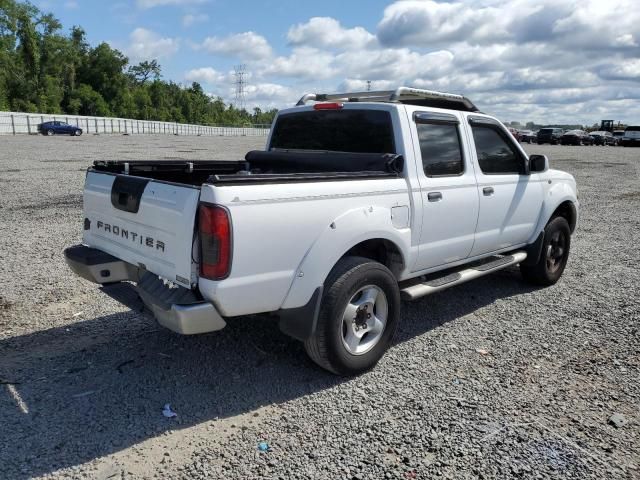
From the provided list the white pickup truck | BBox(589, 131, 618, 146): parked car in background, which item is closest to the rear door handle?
the white pickup truck

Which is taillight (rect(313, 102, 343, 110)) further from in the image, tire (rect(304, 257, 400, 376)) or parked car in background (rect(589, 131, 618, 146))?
parked car in background (rect(589, 131, 618, 146))

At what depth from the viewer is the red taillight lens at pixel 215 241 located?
10.4ft

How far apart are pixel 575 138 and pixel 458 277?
55.4 meters

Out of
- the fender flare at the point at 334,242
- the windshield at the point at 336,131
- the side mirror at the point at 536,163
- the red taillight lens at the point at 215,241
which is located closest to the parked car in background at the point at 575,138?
the side mirror at the point at 536,163

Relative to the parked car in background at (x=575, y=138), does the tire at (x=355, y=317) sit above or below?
below

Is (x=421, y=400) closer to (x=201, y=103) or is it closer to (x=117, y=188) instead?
(x=117, y=188)

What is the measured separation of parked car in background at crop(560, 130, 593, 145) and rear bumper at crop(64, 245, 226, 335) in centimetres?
5708

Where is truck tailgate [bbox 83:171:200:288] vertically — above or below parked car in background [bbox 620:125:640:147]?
below

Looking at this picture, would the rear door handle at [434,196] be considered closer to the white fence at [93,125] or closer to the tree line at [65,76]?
the white fence at [93,125]

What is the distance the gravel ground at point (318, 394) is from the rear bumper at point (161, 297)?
0.35 m

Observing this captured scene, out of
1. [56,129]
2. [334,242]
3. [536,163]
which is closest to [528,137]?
[56,129]

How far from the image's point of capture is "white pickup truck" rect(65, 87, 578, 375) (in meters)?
3.31

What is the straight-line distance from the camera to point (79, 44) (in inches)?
3634

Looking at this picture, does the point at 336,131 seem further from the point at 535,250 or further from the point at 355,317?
the point at 535,250
